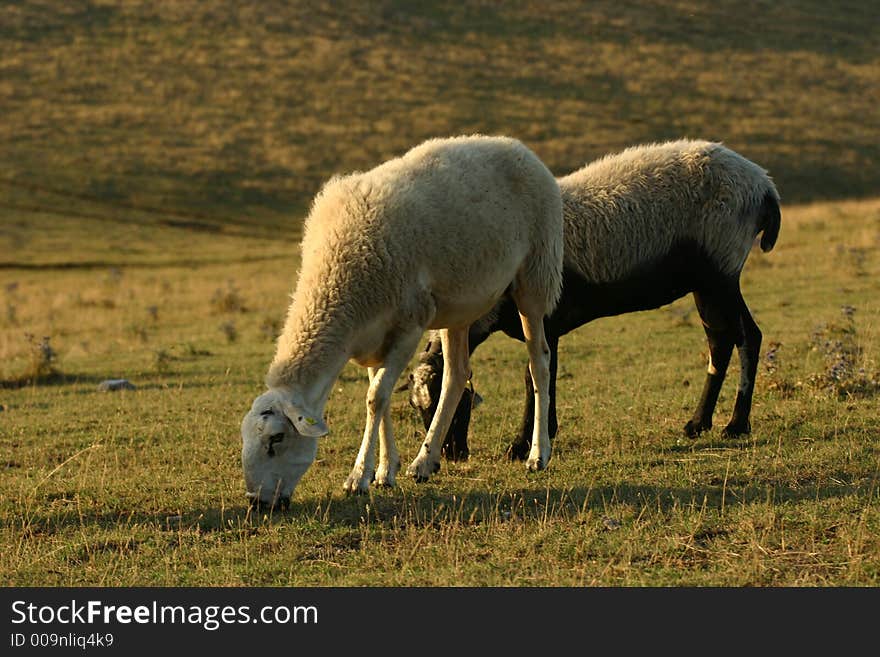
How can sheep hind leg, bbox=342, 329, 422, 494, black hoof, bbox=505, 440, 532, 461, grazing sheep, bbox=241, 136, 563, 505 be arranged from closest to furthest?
grazing sheep, bbox=241, 136, 563, 505 < sheep hind leg, bbox=342, 329, 422, 494 < black hoof, bbox=505, 440, 532, 461

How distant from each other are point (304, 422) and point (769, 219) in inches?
195

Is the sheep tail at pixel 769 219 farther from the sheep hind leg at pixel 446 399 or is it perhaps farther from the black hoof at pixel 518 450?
the sheep hind leg at pixel 446 399

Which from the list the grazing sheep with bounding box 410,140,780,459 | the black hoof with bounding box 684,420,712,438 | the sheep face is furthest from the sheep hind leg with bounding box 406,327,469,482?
the black hoof with bounding box 684,420,712,438

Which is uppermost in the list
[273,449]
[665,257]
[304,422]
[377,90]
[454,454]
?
[665,257]

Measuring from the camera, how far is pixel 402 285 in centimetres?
743

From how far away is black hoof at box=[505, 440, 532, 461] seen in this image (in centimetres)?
909

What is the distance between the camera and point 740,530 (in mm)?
6539

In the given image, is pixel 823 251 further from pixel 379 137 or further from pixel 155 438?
pixel 379 137

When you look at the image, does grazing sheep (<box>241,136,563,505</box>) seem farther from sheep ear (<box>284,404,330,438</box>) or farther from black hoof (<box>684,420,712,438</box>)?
black hoof (<box>684,420,712,438</box>)

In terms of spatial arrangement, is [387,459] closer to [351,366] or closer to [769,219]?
[769,219]

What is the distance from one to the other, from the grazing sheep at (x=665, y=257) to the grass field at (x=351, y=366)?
68 centimetres

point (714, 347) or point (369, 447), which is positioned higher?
point (714, 347)

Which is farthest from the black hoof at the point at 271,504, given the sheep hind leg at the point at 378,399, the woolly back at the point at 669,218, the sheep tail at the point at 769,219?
the sheep tail at the point at 769,219

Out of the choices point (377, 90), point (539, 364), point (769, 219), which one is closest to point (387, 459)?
point (539, 364)
